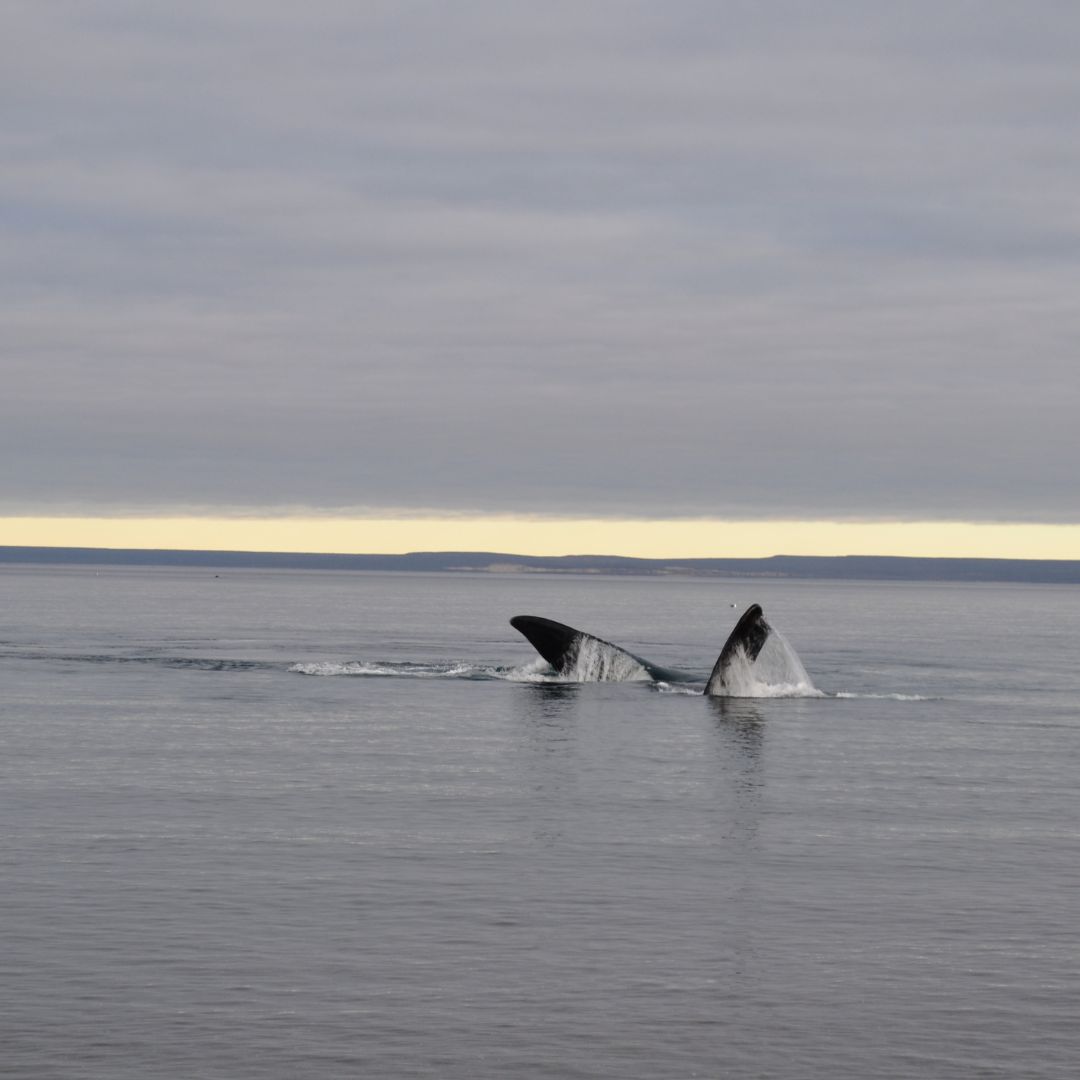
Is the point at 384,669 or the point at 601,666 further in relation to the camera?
the point at 384,669

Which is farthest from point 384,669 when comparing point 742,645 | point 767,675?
point 767,675

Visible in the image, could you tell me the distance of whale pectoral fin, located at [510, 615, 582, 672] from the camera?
5645 cm

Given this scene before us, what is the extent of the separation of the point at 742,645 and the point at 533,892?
32.5m

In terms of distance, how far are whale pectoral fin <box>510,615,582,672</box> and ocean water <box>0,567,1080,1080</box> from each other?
944 cm

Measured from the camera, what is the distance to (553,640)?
57906mm

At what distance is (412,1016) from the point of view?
49.7 feet

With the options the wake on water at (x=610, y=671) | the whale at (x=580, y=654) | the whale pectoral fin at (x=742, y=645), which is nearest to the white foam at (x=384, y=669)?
the wake on water at (x=610, y=671)

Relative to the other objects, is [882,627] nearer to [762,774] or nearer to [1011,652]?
[1011,652]

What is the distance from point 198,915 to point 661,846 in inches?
297

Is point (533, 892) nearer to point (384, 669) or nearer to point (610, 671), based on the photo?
point (610, 671)

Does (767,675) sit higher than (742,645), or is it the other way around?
(742,645)

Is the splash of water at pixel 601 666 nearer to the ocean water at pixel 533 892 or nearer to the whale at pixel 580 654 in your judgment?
the whale at pixel 580 654

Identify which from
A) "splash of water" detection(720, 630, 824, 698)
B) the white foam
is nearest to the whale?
"splash of water" detection(720, 630, 824, 698)

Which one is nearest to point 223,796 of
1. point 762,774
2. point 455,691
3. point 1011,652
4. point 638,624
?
point 762,774
